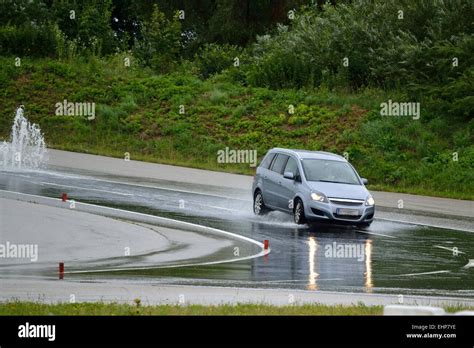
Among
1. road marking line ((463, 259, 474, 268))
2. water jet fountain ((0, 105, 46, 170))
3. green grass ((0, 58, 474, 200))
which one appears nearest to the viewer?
road marking line ((463, 259, 474, 268))

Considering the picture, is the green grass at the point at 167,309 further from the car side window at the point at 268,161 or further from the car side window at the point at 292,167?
the car side window at the point at 268,161

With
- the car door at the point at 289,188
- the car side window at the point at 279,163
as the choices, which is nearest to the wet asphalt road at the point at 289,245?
the car door at the point at 289,188

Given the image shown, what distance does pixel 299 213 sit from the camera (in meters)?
25.2

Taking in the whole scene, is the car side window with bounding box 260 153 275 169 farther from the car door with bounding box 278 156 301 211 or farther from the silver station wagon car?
the car door with bounding box 278 156 301 211

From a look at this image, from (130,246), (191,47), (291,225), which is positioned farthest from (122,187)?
(191,47)

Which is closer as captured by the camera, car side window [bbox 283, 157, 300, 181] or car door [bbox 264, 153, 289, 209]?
car side window [bbox 283, 157, 300, 181]

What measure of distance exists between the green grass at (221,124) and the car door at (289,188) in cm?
793

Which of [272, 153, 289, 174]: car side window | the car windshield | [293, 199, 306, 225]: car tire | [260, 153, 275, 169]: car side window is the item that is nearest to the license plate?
[293, 199, 306, 225]: car tire

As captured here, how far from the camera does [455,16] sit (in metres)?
40.3

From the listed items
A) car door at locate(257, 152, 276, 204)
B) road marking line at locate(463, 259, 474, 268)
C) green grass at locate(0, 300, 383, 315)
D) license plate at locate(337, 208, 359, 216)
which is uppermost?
car door at locate(257, 152, 276, 204)

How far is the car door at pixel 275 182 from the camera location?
86.4 feet

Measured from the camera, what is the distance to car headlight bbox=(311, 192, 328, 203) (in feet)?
80.6

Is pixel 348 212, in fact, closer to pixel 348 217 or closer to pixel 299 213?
pixel 348 217

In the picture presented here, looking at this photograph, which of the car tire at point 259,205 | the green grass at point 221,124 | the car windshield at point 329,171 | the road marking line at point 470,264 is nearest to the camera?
the road marking line at point 470,264
